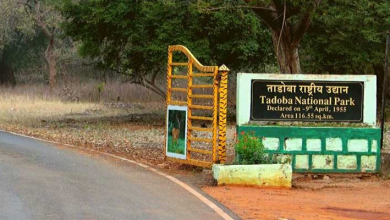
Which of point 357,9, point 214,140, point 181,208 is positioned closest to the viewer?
point 181,208

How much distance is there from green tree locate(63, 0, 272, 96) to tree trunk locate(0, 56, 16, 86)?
30297 mm

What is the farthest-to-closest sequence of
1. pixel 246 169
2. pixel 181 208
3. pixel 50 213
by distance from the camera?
pixel 246 169 < pixel 181 208 < pixel 50 213

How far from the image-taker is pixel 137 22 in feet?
91.4

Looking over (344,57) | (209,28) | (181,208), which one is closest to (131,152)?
(181,208)

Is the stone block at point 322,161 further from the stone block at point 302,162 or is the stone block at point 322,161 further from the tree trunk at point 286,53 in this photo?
the tree trunk at point 286,53

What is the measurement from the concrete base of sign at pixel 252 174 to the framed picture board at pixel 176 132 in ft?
7.13

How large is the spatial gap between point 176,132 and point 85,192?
4.30 metres

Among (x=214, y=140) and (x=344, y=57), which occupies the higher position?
(x=344, y=57)

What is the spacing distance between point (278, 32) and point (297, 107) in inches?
271

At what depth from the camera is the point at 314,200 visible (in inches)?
460

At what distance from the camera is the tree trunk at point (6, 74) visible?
58619 mm

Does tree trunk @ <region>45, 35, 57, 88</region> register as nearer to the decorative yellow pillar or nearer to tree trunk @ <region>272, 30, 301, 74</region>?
tree trunk @ <region>272, 30, 301, 74</region>

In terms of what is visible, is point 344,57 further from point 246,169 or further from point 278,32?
point 246,169

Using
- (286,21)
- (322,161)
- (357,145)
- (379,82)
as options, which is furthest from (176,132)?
(379,82)
